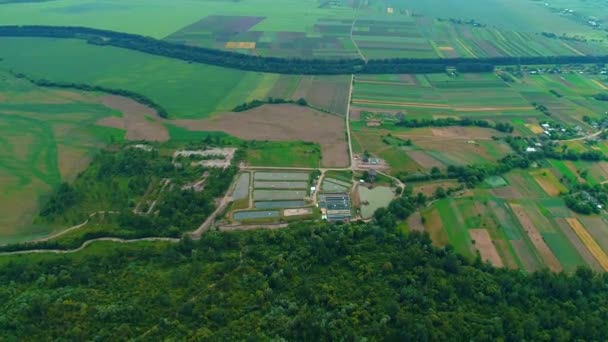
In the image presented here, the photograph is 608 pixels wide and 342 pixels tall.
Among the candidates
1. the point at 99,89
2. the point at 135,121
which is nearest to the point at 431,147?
the point at 135,121

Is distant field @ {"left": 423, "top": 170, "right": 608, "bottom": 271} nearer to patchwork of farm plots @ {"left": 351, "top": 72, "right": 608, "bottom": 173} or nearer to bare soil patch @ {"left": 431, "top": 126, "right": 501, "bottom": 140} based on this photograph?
patchwork of farm plots @ {"left": 351, "top": 72, "right": 608, "bottom": 173}

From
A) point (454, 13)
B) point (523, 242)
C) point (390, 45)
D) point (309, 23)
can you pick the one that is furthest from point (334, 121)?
point (454, 13)

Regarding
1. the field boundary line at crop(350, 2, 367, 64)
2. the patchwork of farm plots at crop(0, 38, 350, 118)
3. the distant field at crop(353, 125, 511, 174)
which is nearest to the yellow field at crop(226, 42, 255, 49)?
the patchwork of farm plots at crop(0, 38, 350, 118)

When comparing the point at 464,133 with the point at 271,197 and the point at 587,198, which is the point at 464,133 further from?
the point at 271,197

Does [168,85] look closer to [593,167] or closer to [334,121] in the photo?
[334,121]

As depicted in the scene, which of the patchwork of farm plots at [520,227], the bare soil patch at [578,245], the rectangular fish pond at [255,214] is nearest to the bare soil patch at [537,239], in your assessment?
the patchwork of farm plots at [520,227]

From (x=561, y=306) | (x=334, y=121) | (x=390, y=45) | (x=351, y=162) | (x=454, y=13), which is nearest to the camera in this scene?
(x=561, y=306)

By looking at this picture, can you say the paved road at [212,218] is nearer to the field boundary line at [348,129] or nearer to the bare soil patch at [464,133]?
the field boundary line at [348,129]
